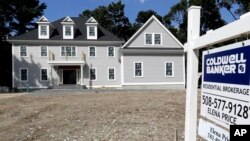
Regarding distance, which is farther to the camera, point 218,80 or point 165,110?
point 165,110

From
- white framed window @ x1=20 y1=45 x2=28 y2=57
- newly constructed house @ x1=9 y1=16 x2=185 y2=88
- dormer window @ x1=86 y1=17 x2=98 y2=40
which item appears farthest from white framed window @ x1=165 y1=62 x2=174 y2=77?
white framed window @ x1=20 y1=45 x2=28 y2=57

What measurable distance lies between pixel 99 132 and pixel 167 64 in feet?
86.5

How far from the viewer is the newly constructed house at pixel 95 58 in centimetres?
3275

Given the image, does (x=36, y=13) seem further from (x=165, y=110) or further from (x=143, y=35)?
(x=165, y=110)

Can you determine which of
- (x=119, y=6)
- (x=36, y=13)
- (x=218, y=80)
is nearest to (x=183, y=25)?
(x=119, y=6)

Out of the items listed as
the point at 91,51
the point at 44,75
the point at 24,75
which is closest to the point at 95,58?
the point at 91,51

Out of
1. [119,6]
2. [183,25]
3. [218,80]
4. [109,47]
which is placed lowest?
[218,80]

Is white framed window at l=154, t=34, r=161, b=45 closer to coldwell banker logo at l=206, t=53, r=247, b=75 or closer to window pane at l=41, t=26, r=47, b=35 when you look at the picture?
window pane at l=41, t=26, r=47, b=35

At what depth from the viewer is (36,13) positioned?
→ 53.0 metres

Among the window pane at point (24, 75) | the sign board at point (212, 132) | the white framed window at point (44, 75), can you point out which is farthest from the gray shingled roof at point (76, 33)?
the sign board at point (212, 132)

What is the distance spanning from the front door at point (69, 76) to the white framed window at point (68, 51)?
1.86 m

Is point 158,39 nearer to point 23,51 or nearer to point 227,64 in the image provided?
point 23,51

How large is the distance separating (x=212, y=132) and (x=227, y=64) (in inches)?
27.8

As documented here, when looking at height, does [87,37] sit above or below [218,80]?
above
